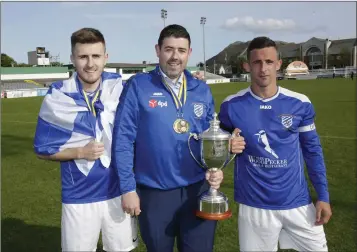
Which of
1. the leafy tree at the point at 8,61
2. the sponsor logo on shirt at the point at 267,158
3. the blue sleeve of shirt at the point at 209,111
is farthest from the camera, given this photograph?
the leafy tree at the point at 8,61

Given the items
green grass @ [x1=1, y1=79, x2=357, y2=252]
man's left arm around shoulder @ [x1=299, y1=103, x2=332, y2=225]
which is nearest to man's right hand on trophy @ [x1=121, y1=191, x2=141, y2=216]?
man's left arm around shoulder @ [x1=299, y1=103, x2=332, y2=225]

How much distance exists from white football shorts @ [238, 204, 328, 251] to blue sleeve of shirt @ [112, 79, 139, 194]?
0.91 metres

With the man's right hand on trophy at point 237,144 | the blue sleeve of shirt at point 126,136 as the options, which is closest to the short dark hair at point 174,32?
the blue sleeve of shirt at point 126,136

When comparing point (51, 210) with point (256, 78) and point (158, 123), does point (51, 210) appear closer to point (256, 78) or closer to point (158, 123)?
point (158, 123)

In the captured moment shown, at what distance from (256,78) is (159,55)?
28.8 inches

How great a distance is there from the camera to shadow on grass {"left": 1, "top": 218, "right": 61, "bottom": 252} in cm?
453

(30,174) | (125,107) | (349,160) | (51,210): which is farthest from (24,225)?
(349,160)

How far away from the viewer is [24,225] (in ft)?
17.0

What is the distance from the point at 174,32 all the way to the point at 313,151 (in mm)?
1355

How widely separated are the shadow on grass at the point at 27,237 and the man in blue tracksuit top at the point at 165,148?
2.16 meters

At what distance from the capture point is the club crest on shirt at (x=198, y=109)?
2.85 m

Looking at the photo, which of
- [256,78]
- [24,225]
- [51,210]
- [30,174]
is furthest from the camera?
[30,174]

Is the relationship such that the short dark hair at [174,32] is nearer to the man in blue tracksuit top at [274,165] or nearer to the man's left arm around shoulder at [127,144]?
the man's left arm around shoulder at [127,144]

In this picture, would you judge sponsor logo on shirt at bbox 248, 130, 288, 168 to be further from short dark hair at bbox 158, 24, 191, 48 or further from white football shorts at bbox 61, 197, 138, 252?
white football shorts at bbox 61, 197, 138, 252
